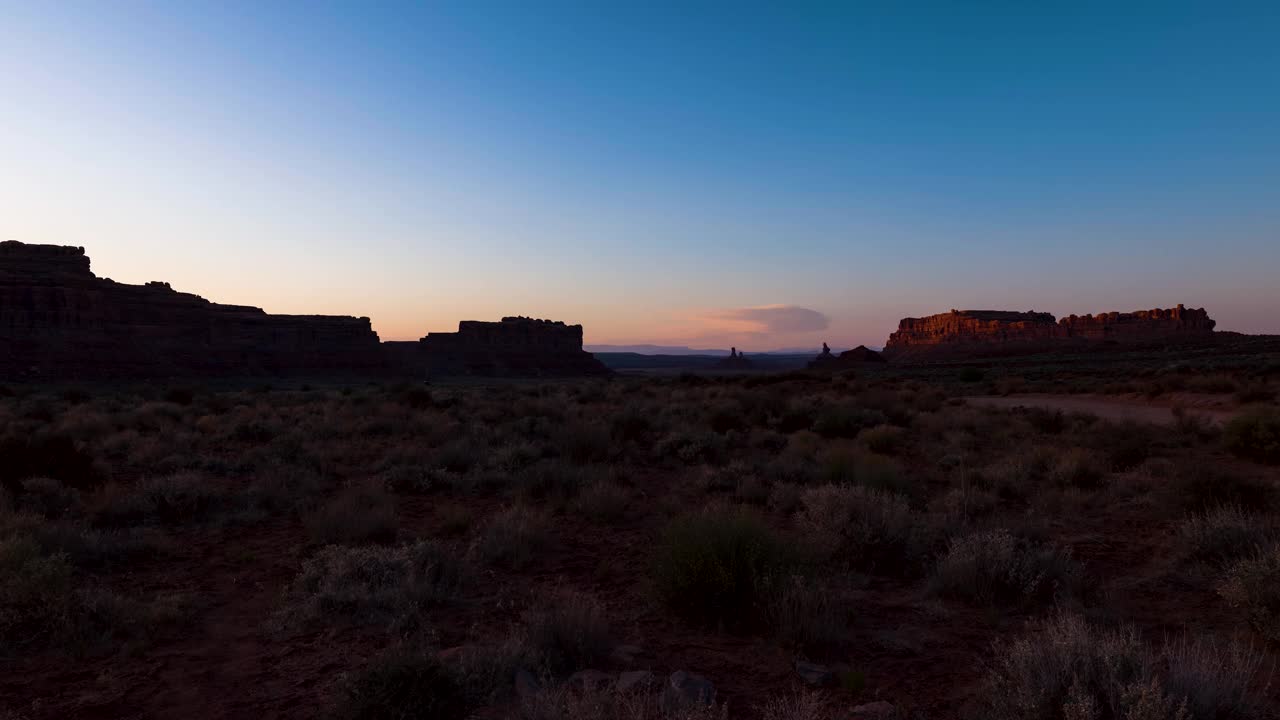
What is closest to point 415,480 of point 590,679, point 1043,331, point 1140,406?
point 590,679

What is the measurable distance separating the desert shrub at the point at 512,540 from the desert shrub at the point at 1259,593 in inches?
229

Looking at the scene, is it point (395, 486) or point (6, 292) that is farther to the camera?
point (6, 292)

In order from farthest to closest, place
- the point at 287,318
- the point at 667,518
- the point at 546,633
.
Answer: the point at 287,318 < the point at 667,518 < the point at 546,633

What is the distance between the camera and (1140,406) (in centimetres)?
2347

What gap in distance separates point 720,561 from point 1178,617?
11.4ft

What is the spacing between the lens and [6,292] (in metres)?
60.8

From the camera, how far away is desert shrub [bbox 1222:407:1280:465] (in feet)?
37.7

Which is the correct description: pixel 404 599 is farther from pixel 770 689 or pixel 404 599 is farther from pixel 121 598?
pixel 770 689

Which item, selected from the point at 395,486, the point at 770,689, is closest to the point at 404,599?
the point at 770,689

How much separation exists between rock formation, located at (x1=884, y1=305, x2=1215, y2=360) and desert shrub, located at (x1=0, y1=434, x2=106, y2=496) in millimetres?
108153

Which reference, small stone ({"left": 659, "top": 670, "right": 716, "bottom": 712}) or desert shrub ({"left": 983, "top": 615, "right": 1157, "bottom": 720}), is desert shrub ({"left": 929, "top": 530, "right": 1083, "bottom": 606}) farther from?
small stone ({"left": 659, "top": 670, "right": 716, "bottom": 712})

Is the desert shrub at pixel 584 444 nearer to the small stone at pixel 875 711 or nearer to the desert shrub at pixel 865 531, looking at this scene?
the desert shrub at pixel 865 531

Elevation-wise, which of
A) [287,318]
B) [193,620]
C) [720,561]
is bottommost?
[193,620]

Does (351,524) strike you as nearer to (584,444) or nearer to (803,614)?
(803,614)
